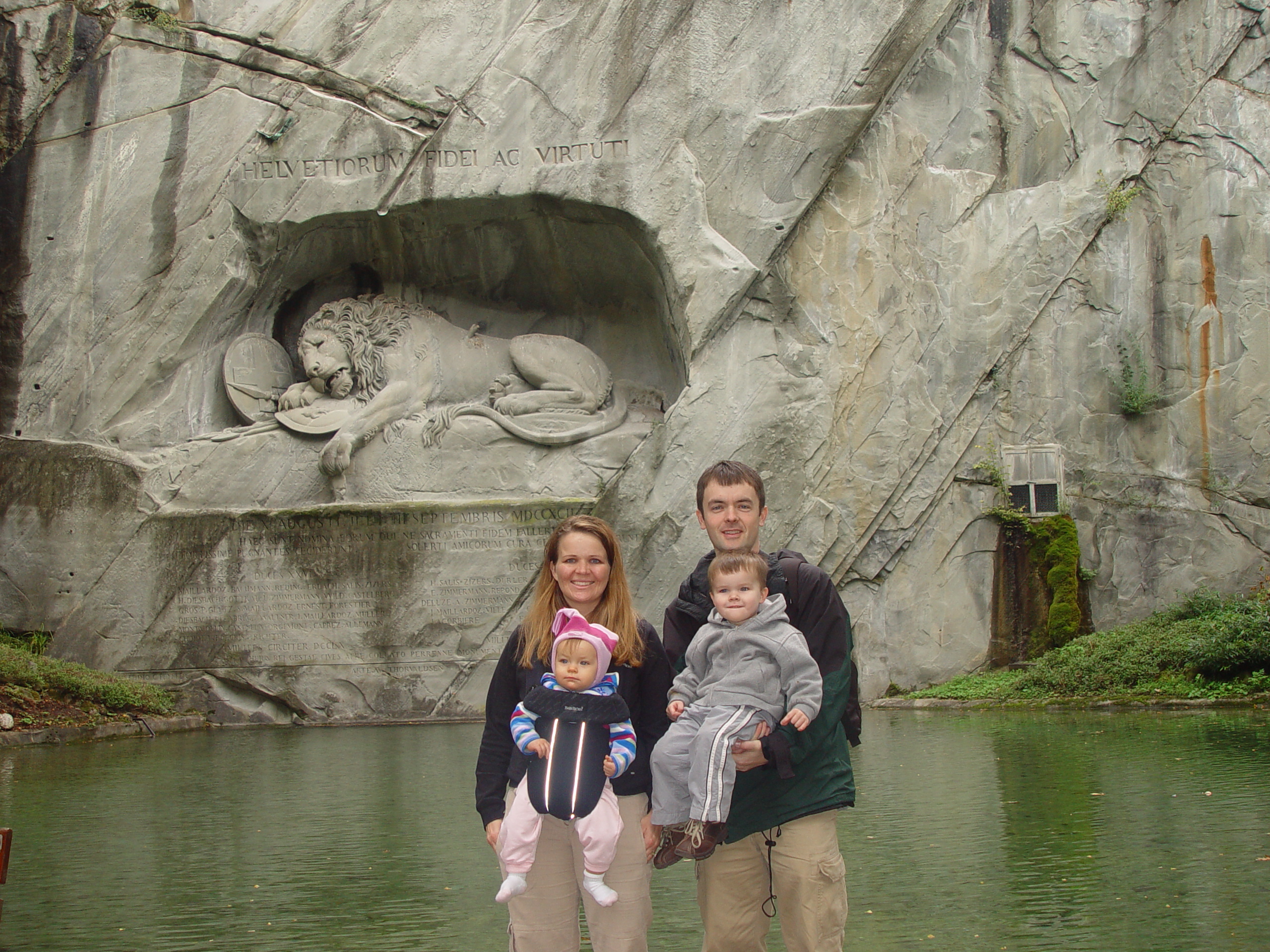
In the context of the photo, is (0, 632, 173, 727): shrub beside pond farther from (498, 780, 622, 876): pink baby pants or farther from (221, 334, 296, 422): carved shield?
(498, 780, 622, 876): pink baby pants

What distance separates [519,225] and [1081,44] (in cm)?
557

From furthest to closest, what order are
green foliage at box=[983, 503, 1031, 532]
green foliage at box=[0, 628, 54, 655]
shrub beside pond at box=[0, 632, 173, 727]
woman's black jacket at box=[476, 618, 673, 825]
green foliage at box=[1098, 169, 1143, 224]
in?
green foliage at box=[1098, 169, 1143, 224], green foliage at box=[983, 503, 1031, 532], green foliage at box=[0, 628, 54, 655], shrub beside pond at box=[0, 632, 173, 727], woman's black jacket at box=[476, 618, 673, 825]

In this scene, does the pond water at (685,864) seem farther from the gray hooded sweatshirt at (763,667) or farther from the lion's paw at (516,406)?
the lion's paw at (516,406)

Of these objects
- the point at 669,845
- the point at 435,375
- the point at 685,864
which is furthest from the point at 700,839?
the point at 435,375

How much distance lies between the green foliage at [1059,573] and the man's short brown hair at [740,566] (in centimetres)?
795

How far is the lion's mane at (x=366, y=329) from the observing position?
1104 cm

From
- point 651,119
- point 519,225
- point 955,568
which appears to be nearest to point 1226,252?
point 955,568

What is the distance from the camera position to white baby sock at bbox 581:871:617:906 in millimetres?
2572

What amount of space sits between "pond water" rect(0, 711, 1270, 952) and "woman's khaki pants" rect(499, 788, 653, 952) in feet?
2.15

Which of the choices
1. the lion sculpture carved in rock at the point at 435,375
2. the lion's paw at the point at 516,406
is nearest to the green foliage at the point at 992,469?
the lion sculpture carved in rock at the point at 435,375

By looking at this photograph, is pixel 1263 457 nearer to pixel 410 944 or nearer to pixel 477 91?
pixel 477 91

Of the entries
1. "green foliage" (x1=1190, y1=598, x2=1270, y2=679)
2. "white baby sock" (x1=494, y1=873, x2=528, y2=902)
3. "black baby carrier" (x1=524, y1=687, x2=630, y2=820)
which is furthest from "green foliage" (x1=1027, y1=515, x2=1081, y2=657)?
"white baby sock" (x1=494, y1=873, x2=528, y2=902)

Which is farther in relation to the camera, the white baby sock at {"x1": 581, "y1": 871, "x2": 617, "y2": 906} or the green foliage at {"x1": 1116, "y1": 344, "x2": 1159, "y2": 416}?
the green foliage at {"x1": 1116, "y1": 344, "x2": 1159, "y2": 416}

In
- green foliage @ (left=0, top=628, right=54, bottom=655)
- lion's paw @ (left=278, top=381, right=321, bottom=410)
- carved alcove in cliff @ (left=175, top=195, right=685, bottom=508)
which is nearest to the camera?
green foliage @ (left=0, top=628, right=54, bottom=655)
